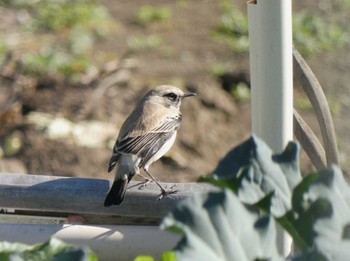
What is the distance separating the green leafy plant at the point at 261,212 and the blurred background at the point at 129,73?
15.5ft

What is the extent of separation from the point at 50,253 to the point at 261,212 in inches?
21.7

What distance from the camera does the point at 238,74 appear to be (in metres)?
8.71

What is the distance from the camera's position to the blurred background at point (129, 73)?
7.61 m

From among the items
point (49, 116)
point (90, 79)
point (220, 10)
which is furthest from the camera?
point (220, 10)

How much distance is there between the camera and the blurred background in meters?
7.61

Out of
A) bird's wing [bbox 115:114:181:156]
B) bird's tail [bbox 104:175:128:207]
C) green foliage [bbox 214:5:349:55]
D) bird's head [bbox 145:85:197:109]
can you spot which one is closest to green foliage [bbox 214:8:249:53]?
green foliage [bbox 214:5:349:55]

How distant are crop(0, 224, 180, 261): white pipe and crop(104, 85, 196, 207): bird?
1607 millimetres

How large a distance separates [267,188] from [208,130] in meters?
5.54

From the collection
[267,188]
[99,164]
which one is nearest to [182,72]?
[99,164]

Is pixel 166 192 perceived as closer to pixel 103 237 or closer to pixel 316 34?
pixel 103 237

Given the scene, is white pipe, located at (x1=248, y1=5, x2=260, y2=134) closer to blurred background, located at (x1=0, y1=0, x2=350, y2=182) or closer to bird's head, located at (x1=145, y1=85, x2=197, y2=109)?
bird's head, located at (x1=145, y1=85, x2=197, y2=109)

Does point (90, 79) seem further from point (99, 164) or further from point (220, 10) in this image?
point (220, 10)

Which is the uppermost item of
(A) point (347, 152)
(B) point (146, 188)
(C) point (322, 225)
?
(C) point (322, 225)

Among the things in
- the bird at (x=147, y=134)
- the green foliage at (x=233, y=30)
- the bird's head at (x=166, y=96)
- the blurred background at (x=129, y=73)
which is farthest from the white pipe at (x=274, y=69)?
the green foliage at (x=233, y=30)
